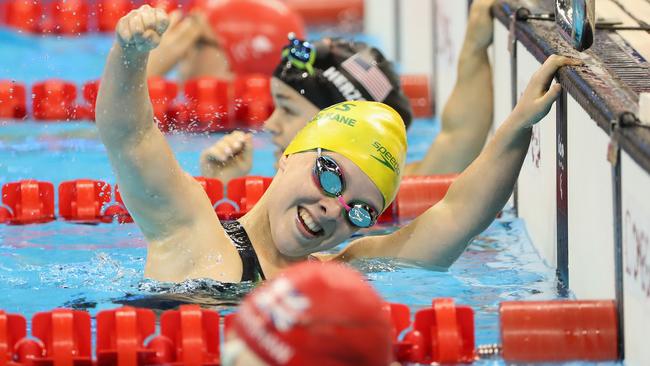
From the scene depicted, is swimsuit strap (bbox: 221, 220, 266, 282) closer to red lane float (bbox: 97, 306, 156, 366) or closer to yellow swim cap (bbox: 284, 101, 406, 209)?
yellow swim cap (bbox: 284, 101, 406, 209)

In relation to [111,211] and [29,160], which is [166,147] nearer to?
[111,211]

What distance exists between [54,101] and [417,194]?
279cm

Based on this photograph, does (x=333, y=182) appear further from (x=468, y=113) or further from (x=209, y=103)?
(x=209, y=103)

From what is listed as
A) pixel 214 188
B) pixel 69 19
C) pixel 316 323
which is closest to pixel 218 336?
pixel 316 323

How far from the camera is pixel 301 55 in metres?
3.93

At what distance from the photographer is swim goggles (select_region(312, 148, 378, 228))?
2.66 m

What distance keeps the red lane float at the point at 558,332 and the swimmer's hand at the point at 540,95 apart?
1.44ft

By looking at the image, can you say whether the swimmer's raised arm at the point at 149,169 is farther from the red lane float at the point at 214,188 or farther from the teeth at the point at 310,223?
the red lane float at the point at 214,188

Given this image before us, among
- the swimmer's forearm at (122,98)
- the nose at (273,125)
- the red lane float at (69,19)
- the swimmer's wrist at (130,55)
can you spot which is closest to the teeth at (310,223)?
the swimmer's forearm at (122,98)

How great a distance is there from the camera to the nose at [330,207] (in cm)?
265

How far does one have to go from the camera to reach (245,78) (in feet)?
20.3

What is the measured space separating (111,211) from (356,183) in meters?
1.50

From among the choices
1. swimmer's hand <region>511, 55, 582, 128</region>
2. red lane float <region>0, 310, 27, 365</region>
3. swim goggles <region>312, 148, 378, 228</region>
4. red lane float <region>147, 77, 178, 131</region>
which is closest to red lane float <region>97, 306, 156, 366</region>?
red lane float <region>0, 310, 27, 365</region>

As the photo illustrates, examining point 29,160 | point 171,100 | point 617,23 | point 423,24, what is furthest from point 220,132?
point 617,23
